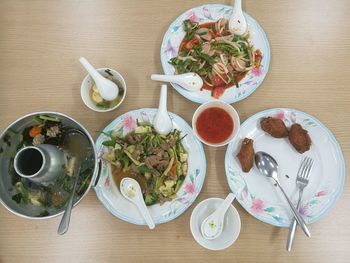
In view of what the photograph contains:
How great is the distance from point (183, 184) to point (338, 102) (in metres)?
0.70

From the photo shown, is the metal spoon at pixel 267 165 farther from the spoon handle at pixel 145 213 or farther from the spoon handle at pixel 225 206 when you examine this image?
the spoon handle at pixel 145 213

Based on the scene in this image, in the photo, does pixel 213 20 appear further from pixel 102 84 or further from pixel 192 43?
pixel 102 84

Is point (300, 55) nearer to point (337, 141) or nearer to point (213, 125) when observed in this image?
point (337, 141)

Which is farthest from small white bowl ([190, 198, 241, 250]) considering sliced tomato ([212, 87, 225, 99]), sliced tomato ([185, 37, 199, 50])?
sliced tomato ([185, 37, 199, 50])

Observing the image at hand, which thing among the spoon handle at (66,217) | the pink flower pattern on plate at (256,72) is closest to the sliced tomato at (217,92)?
the pink flower pattern on plate at (256,72)

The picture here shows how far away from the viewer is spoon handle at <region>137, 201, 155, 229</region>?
40.2 inches

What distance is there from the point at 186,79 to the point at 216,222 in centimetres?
53

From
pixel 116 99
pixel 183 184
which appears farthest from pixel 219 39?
pixel 183 184

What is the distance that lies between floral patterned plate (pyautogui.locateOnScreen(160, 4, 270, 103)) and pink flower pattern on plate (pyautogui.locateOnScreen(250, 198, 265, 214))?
A: 0.39m

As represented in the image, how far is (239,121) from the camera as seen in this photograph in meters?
1.08

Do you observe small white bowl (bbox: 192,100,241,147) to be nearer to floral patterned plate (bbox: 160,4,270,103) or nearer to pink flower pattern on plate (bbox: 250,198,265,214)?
floral patterned plate (bbox: 160,4,270,103)

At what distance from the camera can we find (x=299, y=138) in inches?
42.2

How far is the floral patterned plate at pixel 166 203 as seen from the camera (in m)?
1.06

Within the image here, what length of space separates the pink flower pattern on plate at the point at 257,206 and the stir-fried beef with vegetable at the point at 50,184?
1.92ft
